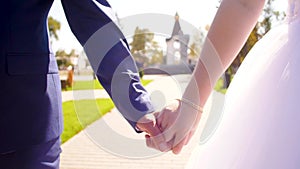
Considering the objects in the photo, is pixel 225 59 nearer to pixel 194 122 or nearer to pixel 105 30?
pixel 194 122

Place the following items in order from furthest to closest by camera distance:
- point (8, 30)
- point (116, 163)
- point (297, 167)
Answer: point (116, 163) < point (8, 30) < point (297, 167)

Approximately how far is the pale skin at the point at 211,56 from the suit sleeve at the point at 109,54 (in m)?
0.08

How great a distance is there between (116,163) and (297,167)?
11.8 ft

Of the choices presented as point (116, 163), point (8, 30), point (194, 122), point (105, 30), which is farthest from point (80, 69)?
point (116, 163)

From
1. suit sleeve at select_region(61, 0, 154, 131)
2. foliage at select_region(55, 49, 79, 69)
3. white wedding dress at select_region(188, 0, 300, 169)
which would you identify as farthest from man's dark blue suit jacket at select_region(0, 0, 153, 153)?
white wedding dress at select_region(188, 0, 300, 169)

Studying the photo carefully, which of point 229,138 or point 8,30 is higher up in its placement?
point 8,30

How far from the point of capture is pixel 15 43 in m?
1.21

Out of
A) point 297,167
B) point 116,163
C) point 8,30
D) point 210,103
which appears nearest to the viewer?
point 297,167

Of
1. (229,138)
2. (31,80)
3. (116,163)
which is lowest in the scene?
(116,163)

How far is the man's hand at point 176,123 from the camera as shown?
1.31 m

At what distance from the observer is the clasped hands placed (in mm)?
1314

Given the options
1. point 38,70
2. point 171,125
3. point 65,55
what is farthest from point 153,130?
point 65,55

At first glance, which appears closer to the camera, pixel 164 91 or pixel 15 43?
pixel 15 43

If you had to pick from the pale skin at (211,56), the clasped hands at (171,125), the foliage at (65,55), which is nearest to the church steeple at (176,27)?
the pale skin at (211,56)
